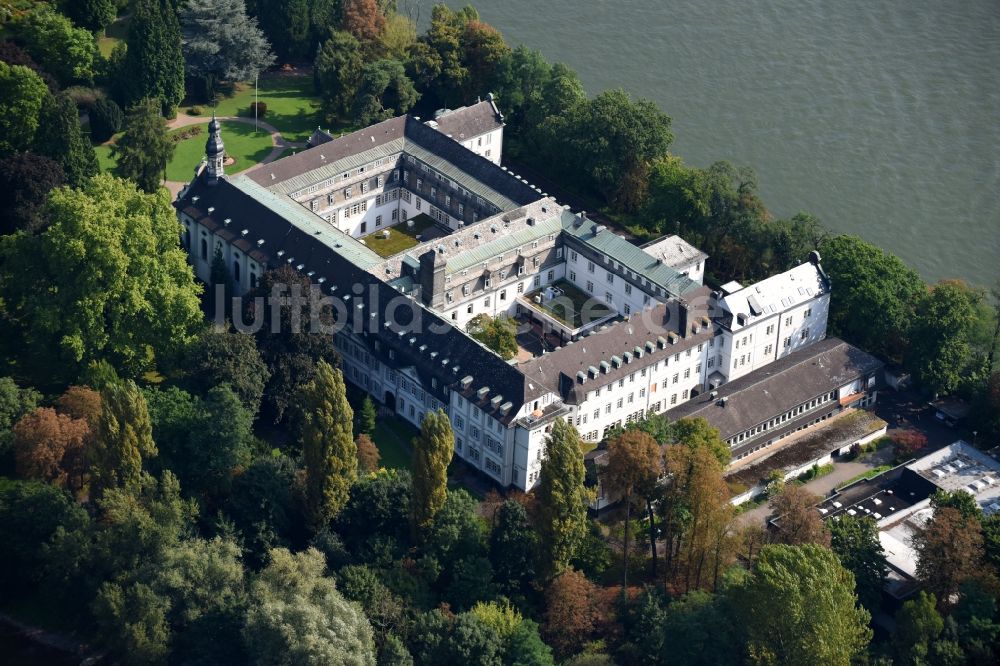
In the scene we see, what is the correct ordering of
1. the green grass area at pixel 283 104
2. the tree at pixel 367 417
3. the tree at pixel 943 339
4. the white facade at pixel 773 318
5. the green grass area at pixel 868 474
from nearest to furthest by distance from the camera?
1. the tree at pixel 367 417
2. the green grass area at pixel 868 474
3. the tree at pixel 943 339
4. the white facade at pixel 773 318
5. the green grass area at pixel 283 104

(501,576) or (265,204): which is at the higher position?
(265,204)

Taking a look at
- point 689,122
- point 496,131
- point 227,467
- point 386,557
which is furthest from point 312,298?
point 689,122

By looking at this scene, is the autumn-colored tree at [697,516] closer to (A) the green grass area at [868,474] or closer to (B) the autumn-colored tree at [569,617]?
(B) the autumn-colored tree at [569,617]

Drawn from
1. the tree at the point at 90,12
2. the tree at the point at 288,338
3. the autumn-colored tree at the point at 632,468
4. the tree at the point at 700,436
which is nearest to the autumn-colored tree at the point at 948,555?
the tree at the point at 700,436

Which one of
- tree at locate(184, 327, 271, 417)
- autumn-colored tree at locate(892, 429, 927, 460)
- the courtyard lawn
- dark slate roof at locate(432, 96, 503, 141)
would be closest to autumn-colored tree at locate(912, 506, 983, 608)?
autumn-colored tree at locate(892, 429, 927, 460)

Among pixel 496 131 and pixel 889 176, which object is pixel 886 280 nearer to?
pixel 889 176

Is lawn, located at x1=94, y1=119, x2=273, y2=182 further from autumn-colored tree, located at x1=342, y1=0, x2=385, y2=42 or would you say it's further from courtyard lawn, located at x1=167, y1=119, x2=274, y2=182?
autumn-colored tree, located at x1=342, y1=0, x2=385, y2=42

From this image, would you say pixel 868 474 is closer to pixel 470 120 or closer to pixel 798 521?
pixel 798 521

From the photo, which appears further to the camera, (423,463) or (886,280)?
(886,280)
